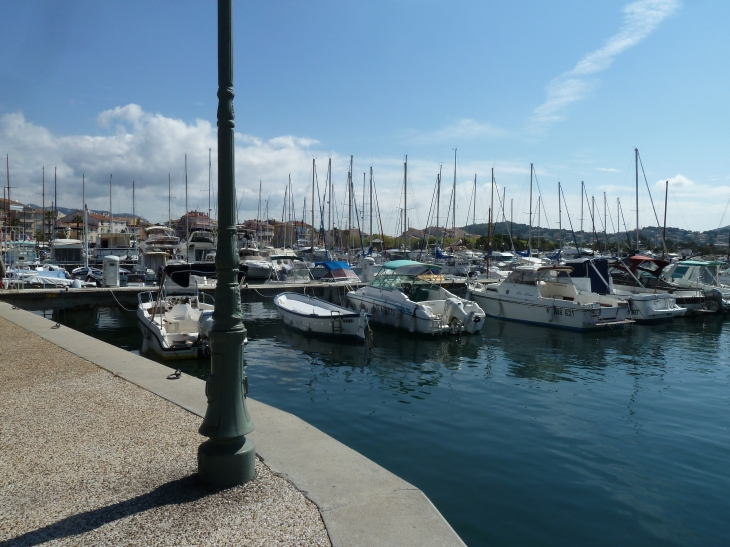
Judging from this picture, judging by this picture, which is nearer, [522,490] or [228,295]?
[228,295]

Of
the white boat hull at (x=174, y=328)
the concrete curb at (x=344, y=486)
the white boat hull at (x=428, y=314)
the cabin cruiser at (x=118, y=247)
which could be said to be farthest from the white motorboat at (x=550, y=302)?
the cabin cruiser at (x=118, y=247)

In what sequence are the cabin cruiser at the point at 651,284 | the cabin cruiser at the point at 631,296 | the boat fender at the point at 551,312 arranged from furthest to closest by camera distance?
the cabin cruiser at the point at 651,284, the cabin cruiser at the point at 631,296, the boat fender at the point at 551,312

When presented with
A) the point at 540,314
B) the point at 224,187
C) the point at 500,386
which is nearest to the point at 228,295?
the point at 224,187

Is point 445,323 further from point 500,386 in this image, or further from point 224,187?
point 224,187

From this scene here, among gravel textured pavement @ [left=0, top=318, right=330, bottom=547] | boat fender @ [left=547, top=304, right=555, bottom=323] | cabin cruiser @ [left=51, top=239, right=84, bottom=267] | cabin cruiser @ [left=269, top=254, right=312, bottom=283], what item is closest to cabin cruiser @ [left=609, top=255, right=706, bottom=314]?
boat fender @ [left=547, top=304, right=555, bottom=323]

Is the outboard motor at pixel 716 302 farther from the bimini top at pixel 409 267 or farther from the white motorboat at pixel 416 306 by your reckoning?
the white motorboat at pixel 416 306

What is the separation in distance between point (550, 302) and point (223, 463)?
837 inches

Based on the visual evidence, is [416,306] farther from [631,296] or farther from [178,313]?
[631,296]

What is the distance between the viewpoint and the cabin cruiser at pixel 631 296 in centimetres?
2520

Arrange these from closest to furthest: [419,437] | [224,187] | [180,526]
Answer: [180,526]
[224,187]
[419,437]

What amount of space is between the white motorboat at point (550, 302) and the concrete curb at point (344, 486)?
1842 centimetres

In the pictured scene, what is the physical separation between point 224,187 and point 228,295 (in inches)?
38.5

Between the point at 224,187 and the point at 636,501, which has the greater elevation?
the point at 224,187

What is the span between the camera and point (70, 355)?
11.0 m
